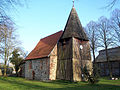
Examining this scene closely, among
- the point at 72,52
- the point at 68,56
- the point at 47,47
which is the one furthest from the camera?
the point at 47,47

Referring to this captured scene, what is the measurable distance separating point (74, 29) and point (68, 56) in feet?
14.3

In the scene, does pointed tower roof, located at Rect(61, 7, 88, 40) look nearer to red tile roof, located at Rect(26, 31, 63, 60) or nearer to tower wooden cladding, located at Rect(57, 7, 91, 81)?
tower wooden cladding, located at Rect(57, 7, 91, 81)

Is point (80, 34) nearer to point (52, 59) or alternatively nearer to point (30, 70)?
point (52, 59)

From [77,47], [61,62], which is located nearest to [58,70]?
[61,62]

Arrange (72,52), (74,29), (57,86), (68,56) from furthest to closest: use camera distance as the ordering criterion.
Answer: (74,29)
(68,56)
(72,52)
(57,86)

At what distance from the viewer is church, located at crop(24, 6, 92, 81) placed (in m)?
18.5

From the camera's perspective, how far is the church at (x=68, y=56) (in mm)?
18453

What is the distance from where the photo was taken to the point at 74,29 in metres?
20.0

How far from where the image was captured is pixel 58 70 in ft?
66.4

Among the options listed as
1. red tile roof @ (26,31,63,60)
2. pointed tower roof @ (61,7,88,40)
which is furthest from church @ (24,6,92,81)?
red tile roof @ (26,31,63,60)

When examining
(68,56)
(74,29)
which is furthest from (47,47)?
(74,29)

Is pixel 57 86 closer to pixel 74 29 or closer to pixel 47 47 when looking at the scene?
pixel 74 29

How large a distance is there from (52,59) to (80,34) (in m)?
6.01

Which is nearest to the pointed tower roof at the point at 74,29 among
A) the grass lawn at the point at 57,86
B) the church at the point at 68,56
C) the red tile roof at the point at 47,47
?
the church at the point at 68,56
